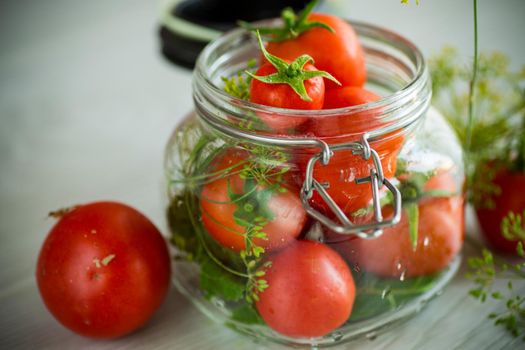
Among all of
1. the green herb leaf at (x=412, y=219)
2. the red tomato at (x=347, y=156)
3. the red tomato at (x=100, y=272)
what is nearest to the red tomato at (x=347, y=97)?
the red tomato at (x=347, y=156)

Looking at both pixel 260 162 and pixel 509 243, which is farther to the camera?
pixel 509 243

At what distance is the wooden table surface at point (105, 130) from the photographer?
22.6 inches

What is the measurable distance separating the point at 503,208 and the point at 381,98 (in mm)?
248

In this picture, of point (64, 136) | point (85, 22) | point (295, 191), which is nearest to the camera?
point (295, 191)

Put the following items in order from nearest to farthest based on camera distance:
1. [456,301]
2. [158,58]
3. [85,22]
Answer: [456,301]
[158,58]
[85,22]

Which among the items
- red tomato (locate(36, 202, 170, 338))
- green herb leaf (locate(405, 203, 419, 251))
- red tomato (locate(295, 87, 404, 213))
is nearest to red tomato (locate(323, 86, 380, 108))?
red tomato (locate(295, 87, 404, 213))

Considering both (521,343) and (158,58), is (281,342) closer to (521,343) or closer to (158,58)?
(521,343)

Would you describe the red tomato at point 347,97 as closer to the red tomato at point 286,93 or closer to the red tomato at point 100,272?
the red tomato at point 286,93

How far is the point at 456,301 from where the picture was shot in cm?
60

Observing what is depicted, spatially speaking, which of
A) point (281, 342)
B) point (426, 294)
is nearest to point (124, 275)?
point (281, 342)

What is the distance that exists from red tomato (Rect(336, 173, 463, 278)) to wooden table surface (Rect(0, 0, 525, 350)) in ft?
0.22

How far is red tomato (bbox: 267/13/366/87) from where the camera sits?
523 millimetres

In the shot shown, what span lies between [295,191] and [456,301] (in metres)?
0.24

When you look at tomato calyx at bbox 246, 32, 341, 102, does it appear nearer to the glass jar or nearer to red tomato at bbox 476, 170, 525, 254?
the glass jar
